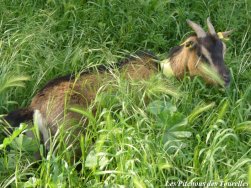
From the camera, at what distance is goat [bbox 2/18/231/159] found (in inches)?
189

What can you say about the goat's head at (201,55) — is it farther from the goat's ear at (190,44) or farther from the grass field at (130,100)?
the grass field at (130,100)

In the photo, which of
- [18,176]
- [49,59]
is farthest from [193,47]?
[18,176]

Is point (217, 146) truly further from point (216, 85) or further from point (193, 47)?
point (193, 47)

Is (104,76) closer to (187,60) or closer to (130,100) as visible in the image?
(130,100)

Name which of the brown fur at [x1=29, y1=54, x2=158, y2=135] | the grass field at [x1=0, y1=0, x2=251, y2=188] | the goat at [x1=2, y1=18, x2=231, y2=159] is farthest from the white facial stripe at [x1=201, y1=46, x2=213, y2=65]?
the brown fur at [x1=29, y1=54, x2=158, y2=135]

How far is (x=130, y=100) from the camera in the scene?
183 inches

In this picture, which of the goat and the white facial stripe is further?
the white facial stripe

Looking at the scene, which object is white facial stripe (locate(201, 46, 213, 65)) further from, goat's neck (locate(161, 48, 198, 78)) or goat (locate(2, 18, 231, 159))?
goat's neck (locate(161, 48, 198, 78))

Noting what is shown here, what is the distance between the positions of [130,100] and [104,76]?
619mm

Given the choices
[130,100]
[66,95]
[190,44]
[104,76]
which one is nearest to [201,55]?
[190,44]

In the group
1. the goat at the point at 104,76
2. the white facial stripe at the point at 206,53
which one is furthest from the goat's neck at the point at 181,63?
the white facial stripe at the point at 206,53

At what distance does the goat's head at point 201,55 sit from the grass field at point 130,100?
0.20m

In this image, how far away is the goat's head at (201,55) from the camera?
5523 mm

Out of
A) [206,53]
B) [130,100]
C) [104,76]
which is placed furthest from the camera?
[206,53]
